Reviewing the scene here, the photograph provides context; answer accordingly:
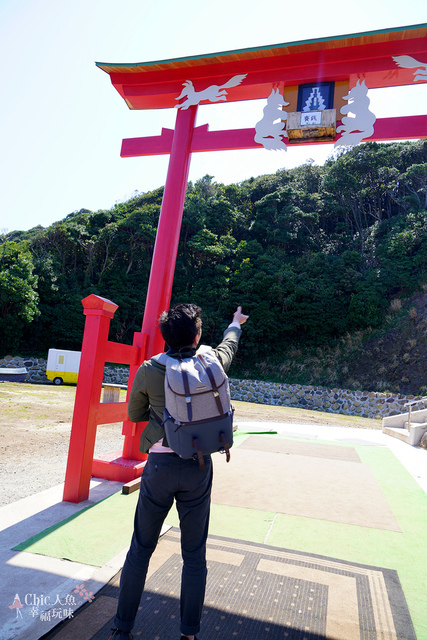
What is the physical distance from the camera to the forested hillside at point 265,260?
69.2ft

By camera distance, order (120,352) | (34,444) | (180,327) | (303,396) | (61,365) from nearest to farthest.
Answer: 1. (180,327)
2. (120,352)
3. (34,444)
4. (303,396)
5. (61,365)

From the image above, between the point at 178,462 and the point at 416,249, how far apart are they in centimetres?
2381

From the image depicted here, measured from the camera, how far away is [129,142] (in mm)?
4176

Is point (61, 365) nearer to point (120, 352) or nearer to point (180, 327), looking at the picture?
point (120, 352)

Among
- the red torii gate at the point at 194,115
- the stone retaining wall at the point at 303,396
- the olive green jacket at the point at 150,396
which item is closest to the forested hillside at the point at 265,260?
the stone retaining wall at the point at 303,396

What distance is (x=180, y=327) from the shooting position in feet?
5.25

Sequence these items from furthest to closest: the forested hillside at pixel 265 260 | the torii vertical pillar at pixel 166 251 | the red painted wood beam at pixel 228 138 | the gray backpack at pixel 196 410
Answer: the forested hillside at pixel 265 260, the torii vertical pillar at pixel 166 251, the red painted wood beam at pixel 228 138, the gray backpack at pixel 196 410

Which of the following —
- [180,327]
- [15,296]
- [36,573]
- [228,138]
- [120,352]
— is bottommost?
[36,573]

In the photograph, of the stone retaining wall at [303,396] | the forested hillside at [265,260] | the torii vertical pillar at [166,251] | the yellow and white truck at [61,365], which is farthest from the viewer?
the forested hillside at [265,260]

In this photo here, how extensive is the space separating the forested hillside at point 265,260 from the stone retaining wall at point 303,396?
66.2 inches

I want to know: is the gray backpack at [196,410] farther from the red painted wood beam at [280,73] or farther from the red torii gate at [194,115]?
the red painted wood beam at [280,73]

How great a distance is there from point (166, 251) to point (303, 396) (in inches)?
615

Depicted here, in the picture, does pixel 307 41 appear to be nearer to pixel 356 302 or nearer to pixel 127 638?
pixel 127 638

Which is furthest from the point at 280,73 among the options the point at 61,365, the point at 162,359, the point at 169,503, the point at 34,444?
the point at 61,365
